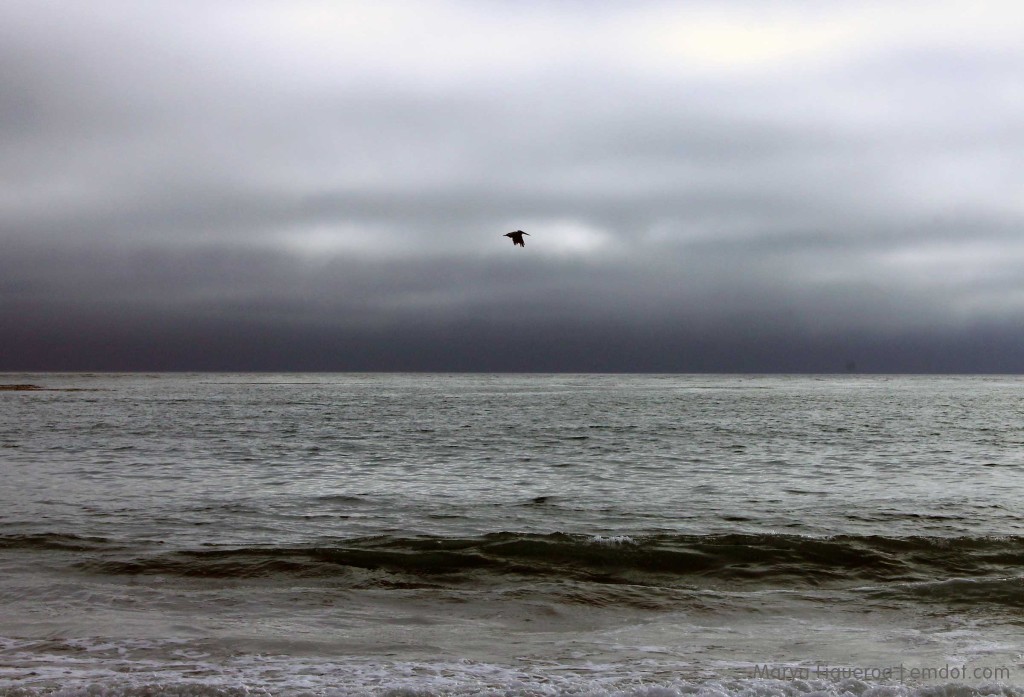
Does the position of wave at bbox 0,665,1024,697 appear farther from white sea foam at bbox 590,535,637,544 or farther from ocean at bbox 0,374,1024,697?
white sea foam at bbox 590,535,637,544

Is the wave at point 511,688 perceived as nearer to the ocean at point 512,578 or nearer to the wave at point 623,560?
the ocean at point 512,578

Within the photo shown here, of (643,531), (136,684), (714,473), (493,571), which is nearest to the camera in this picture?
(136,684)

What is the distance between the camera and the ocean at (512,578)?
753cm

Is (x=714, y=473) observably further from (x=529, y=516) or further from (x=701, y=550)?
(x=701, y=550)

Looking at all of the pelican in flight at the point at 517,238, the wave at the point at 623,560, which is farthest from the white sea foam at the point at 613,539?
the pelican in flight at the point at 517,238

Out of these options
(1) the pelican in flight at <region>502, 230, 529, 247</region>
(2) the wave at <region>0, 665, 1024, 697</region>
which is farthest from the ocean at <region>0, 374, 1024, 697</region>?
(1) the pelican in flight at <region>502, 230, 529, 247</region>

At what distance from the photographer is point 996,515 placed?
16.2m

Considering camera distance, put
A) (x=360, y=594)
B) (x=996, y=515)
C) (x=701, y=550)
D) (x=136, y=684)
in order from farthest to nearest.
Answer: (x=996, y=515) < (x=701, y=550) < (x=360, y=594) < (x=136, y=684)

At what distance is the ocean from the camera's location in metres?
7.53

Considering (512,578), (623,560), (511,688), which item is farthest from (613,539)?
(511,688)

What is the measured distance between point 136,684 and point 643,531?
927cm

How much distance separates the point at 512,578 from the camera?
11.5 metres

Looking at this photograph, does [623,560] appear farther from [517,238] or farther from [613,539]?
[517,238]

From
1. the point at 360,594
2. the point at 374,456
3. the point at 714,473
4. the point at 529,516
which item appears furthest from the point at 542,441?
the point at 360,594
